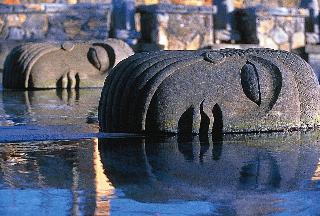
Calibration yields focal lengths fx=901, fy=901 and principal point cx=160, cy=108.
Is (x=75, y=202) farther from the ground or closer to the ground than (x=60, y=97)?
farther from the ground

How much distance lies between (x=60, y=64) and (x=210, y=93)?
233 inches

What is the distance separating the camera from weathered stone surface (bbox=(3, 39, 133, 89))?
10.7 metres

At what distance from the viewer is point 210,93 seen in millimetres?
5020

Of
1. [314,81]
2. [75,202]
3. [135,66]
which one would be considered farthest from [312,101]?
[75,202]

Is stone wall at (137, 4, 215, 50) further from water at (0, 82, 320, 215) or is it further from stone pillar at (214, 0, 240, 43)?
water at (0, 82, 320, 215)

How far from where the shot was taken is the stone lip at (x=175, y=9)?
52.6ft

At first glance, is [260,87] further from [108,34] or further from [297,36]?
[297,36]

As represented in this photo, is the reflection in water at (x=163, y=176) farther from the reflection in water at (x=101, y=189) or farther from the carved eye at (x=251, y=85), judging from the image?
the carved eye at (x=251, y=85)

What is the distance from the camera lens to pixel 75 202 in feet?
9.89

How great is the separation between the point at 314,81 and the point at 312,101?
0.14m

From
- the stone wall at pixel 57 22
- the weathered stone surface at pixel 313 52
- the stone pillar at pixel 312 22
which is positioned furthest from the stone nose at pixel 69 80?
the stone pillar at pixel 312 22

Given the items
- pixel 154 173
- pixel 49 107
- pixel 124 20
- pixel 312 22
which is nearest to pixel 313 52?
pixel 312 22

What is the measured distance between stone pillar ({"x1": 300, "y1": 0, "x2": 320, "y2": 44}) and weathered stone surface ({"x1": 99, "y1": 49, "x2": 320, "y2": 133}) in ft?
40.9

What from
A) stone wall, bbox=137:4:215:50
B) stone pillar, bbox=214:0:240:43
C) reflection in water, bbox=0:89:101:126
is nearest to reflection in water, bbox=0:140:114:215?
reflection in water, bbox=0:89:101:126
